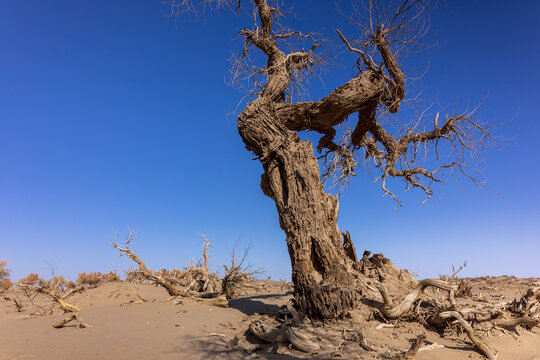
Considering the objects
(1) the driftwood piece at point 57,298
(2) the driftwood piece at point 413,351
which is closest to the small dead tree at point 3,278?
(1) the driftwood piece at point 57,298

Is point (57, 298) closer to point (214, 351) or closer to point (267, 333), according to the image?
point (214, 351)

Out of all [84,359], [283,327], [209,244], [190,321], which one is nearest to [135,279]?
[209,244]

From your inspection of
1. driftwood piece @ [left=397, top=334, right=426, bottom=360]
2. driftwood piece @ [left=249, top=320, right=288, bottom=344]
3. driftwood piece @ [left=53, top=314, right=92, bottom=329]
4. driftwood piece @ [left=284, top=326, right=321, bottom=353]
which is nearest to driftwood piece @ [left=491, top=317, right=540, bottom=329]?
driftwood piece @ [left=397, top=334, right=426, bottom=360]

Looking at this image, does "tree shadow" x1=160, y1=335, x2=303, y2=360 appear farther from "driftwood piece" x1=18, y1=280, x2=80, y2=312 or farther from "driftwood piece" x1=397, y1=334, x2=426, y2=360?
"driftwood piece" x1=18, y1=280, x2=80, y2=312

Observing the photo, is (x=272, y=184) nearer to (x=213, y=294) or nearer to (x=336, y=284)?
(x=336, y=284)

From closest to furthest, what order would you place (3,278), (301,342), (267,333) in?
1. (301,342)
2. (267,333)
3. (3,278)

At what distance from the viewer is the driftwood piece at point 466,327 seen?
500 cm

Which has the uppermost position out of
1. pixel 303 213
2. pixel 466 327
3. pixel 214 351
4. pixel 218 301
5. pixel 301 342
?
pixel 303 213

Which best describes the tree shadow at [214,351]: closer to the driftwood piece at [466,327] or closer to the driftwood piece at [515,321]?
the driftwood piece at [466,327]

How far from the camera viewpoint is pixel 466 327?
17.0 ft

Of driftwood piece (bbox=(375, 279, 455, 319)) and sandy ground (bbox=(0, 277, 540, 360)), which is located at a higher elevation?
driftwood piece (bbox=(375, 279, 455, 319))

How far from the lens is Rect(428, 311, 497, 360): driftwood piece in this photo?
500cm

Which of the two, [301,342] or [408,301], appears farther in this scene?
[408,301]

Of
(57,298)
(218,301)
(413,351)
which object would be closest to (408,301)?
(413,351)
